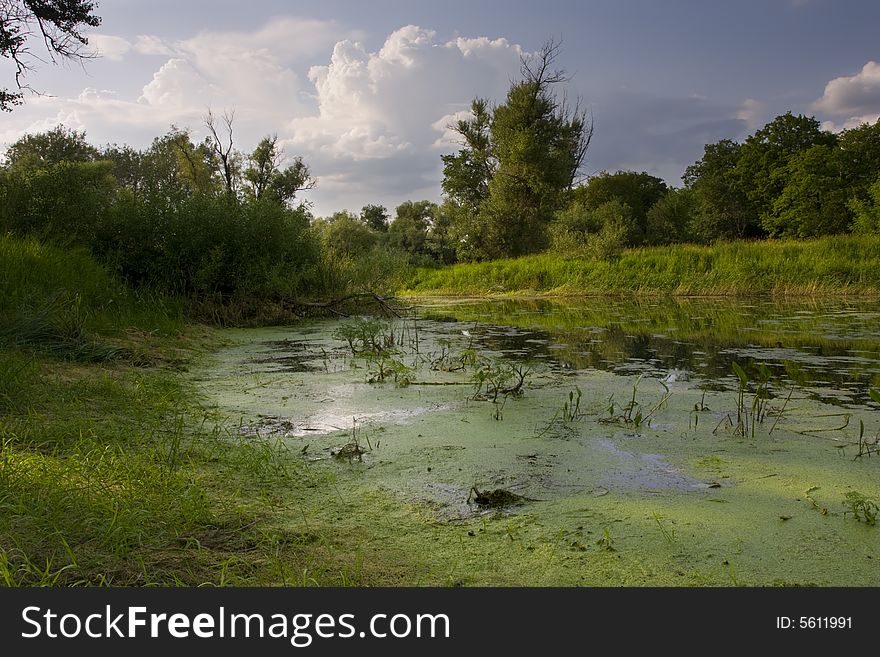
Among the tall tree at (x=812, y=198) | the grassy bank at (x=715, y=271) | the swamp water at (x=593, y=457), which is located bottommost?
the swamp water at (x=593, y=457)

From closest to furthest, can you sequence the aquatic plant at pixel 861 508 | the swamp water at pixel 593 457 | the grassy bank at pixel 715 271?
the swamp water at pixel 593 457
the aquatic plant at pixel 861 508
the grassy bank at pixel 715 271

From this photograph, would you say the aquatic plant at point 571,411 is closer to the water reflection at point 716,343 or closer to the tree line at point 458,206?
the water reflection at point 716,343

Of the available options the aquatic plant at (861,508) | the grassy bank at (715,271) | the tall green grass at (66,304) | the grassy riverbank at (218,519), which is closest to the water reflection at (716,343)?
the grassy riverbank at (218,519)

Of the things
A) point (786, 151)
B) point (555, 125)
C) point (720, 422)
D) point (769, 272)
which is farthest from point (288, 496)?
point (786, 151)

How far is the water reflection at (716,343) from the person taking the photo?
444 cm

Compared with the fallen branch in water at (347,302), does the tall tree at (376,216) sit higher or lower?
higher

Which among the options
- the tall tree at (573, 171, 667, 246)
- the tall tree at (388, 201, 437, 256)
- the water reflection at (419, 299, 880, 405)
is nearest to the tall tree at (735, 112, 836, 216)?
the tall tree at (573, 171, 667, 246)

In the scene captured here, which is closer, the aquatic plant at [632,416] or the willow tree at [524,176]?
the aquatic plant at [632,416]

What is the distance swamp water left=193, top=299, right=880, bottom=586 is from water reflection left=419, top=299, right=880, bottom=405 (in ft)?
0.17

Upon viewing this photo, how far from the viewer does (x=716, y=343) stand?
6398 millimetres

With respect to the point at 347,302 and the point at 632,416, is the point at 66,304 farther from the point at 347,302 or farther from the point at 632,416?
the point at 347,302

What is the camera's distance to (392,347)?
→ 638 centimetres

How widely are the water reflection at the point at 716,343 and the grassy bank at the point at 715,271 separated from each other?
4.75 meters

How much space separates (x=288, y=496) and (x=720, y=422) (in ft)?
6.92
